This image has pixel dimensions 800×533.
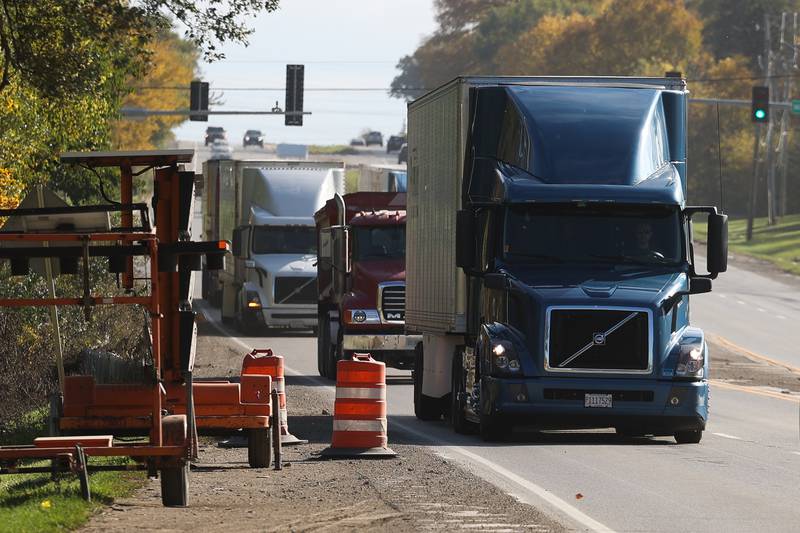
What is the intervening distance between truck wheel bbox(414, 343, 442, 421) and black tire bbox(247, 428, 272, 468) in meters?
5.79

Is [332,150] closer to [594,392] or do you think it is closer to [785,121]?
[785,121]

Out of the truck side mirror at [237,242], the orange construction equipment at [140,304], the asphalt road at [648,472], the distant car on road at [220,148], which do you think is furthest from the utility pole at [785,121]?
the orange construction equipment at [140,304]

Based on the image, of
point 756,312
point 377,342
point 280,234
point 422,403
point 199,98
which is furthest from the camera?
point 199,98

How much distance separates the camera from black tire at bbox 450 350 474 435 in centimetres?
1948

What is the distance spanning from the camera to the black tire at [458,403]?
19.5m

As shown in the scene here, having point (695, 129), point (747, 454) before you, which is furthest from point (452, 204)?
point (695, 129)

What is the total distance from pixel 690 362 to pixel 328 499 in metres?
5.80

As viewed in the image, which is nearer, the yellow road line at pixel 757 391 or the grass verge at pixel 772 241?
the yellow road line at pixel 757 391

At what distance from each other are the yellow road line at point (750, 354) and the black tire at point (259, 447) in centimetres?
2086

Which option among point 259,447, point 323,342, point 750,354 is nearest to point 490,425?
point 259,447

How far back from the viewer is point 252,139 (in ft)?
488

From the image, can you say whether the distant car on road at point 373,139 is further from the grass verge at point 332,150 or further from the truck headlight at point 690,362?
the truck headlight at point 690,362

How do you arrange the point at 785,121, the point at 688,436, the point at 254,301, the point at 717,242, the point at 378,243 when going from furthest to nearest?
the point at 785,121 → the point at 254,301 → the point at 378,243 → the point at 688,436 → the point at 717,242

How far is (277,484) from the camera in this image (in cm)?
1444
